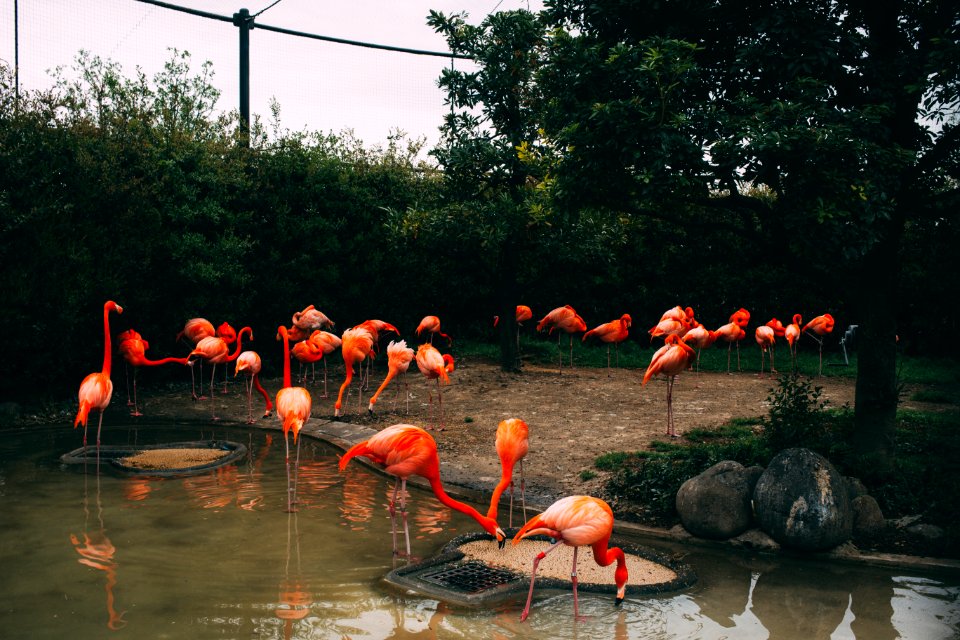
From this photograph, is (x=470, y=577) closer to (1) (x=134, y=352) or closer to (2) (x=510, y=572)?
(2) (x=510, y=572)

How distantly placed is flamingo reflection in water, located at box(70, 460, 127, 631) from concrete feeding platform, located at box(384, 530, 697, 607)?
161cm

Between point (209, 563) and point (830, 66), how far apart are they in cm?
587

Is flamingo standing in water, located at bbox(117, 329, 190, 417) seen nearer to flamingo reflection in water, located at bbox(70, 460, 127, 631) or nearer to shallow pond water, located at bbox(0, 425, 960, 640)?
shallow pond water, located at bbox(0, 425, 960, 640)

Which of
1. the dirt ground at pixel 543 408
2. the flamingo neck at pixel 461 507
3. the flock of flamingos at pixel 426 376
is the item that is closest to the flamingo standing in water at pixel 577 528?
the flock of flamingos at pixel 426 376

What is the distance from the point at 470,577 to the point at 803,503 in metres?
2.47

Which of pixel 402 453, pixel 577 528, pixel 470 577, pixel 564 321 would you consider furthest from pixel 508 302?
pixel 577 528

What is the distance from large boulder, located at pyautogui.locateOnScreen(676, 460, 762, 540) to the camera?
611cm

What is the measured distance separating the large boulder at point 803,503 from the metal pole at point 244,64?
1131 cm

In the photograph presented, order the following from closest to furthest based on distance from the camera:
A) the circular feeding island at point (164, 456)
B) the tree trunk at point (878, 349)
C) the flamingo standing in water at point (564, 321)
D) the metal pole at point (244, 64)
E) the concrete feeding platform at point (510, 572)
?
the concrete feeding platform at point (510, 572)
the tree trunk at point (878, 349)
the circular feeding island at point (164, 456)
the flamingo standing in water at point (564, 321)
the metal pole at point (244, 64)

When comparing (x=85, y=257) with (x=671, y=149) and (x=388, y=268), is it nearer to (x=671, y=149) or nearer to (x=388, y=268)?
Answer: (x=388, y=268)

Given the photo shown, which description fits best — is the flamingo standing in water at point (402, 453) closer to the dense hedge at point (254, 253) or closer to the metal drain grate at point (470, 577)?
the metal drain grate at point (470, 577)

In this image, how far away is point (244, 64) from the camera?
15031 millimetres

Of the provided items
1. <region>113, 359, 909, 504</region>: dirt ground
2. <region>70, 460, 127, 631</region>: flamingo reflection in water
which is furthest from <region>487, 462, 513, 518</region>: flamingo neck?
<region>70, 460, 127, 631</region>: flamingo reflection in water

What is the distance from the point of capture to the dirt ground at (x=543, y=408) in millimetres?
8109
